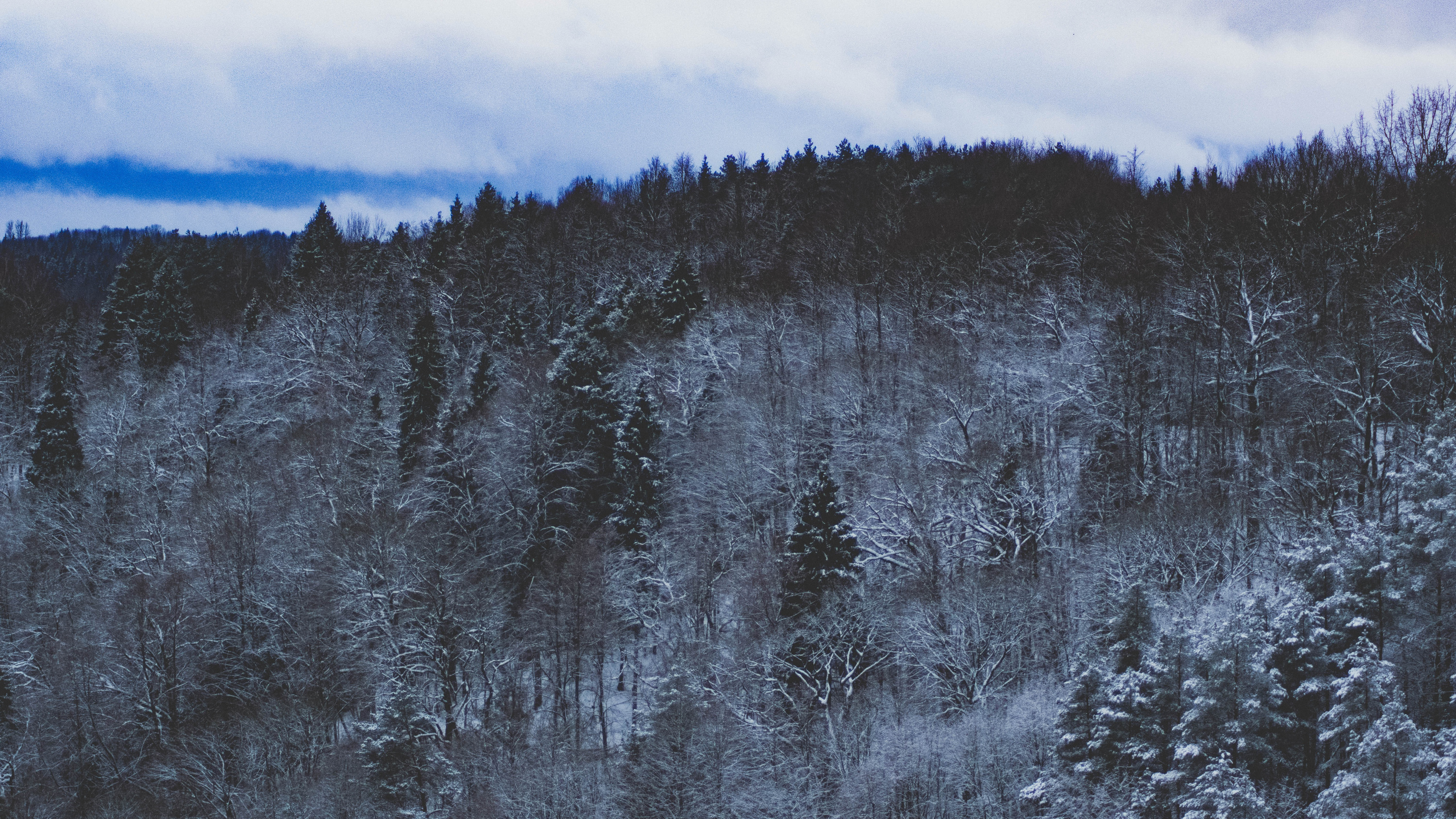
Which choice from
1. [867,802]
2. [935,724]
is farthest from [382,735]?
[935,724]

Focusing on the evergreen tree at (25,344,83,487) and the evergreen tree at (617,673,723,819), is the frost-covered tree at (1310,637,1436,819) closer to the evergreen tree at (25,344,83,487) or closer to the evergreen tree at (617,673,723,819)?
the evergreen tree at (617,673,723,819)

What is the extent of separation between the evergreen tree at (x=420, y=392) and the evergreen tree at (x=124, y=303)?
85.7ft

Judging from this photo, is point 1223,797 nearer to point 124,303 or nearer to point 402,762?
point 402,762

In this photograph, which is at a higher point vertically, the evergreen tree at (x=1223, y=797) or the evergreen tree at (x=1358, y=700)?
the evergreen tree at (x=1358, y=700)

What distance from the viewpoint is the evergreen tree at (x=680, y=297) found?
200 feet

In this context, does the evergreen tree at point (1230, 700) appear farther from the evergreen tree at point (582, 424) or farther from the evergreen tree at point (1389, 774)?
the evergreen tree at point (582, 424)

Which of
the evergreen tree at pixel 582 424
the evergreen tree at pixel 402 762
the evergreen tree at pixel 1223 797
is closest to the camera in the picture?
the evergreen tree at pixel 1223 797

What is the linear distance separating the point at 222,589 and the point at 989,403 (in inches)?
1373

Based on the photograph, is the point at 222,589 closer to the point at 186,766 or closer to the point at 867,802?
the point at 186,766

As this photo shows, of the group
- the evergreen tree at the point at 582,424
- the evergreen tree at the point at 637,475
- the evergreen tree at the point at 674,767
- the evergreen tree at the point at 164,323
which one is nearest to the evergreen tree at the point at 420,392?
the evergreen tree at the point at 582,424

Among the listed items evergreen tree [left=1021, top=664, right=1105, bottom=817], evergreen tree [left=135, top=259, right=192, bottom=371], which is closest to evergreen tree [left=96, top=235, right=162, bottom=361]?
evergreen tree [left=135, top=259, right=192, bottom=371]

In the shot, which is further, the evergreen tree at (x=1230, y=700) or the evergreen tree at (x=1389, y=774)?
the evergreen tree at (x=1230, y=700)

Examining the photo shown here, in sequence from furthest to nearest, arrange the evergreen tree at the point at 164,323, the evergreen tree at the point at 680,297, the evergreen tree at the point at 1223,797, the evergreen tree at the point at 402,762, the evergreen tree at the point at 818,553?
the evergreen tree at the point at 164,323, the evergreen tree at the point at 680,297, the evergreen tree at the point at 818,553, the evergreen tree at the point at 402,762, the evergreen tree at the point at 1223,797

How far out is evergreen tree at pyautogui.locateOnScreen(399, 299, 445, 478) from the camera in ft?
172
